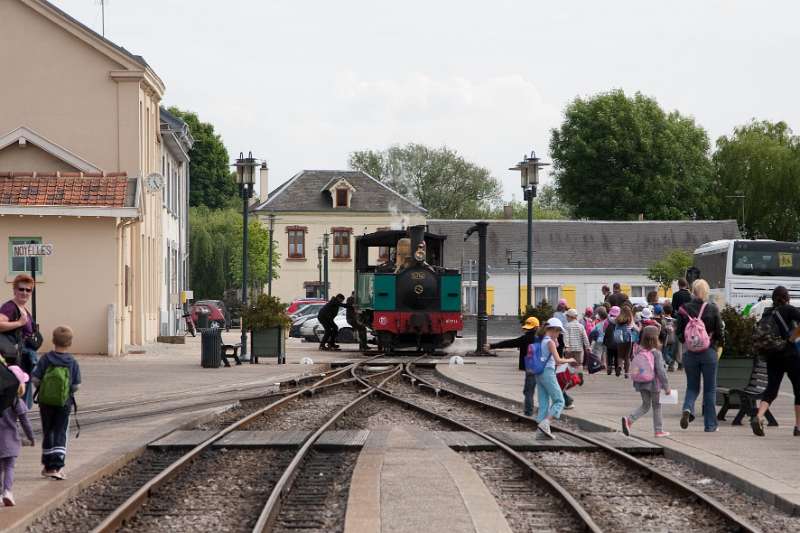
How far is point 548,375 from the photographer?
50.5 feet

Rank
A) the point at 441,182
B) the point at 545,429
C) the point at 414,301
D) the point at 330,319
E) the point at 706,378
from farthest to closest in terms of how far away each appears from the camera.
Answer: the point at 441,182 → the point at 330,319 → the point at 414,301 → the point at 706,378 → the point at 545,429

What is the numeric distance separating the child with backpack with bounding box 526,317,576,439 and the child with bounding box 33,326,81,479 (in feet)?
18.4

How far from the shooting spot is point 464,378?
89.6ft

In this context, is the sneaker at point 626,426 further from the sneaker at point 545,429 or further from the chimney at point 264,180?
the chimney at point 264,180

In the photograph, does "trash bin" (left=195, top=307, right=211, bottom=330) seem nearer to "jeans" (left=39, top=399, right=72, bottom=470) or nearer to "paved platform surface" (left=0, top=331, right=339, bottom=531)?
"paved platform surface" (left=0, top=331, right=339, bottom=531)

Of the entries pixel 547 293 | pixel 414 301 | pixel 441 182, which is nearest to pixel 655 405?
pixel 414 301

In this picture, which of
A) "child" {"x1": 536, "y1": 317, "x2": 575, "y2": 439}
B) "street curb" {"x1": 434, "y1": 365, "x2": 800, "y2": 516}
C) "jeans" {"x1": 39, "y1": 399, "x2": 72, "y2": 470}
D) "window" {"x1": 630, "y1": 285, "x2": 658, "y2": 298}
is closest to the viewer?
"street curb" {"x1": 434, "y1": 365, "x2": 800, "y2": 516}

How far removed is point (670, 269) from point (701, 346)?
5580 cm

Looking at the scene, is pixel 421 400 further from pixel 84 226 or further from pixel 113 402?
pixel 84 226

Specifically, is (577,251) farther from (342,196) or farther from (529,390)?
(529,390)

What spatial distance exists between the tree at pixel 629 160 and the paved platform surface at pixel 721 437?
6024 centimetres

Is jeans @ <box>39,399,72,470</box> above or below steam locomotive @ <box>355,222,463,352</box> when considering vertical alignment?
below

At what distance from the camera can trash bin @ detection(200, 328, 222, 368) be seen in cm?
3012

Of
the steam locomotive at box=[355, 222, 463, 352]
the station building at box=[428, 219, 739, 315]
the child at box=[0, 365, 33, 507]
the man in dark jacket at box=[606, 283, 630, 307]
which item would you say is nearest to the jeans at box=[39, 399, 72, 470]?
the child at box=[0, 365, 33, 507]
